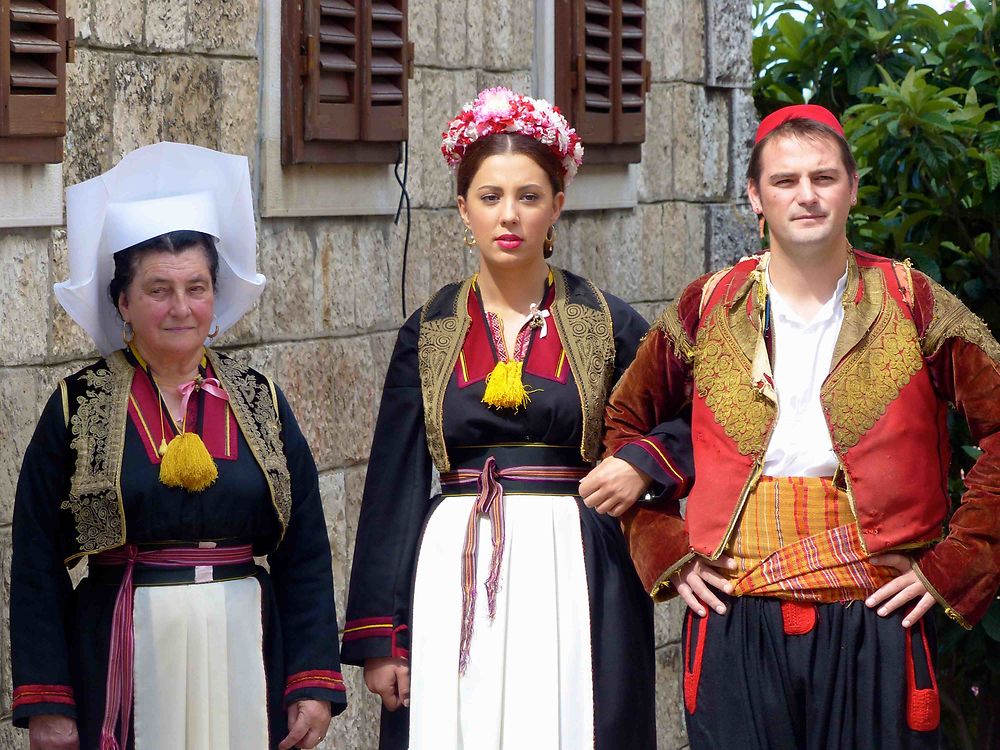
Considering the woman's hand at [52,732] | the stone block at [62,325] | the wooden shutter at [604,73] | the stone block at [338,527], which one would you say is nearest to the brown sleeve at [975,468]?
the woman's hand at [52,732]

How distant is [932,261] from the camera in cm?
637

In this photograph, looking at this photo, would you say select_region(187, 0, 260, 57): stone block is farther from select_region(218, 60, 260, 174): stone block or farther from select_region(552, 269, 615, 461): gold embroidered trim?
select_region(552, 269, 615, 461): gold embroidered trim

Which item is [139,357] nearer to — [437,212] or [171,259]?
[171,259]

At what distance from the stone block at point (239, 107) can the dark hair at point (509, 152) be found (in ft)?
3.14

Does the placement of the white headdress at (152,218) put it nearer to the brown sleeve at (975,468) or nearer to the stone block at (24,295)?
the stone block at (24,295)

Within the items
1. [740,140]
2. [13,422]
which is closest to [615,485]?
[13,422]

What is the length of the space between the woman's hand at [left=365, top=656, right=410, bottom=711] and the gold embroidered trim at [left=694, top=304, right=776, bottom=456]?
3.08 ft

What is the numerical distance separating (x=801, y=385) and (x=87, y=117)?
1.85 meters

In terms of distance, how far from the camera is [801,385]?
363 cm

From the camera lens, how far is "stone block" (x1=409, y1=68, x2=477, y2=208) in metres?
5.64

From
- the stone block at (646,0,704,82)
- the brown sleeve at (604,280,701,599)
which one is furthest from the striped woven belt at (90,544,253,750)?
→ the stone block at (646,0,704,82)

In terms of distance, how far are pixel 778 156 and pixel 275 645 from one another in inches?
56.1

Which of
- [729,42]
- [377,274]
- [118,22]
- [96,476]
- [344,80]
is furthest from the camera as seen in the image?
[729,42]

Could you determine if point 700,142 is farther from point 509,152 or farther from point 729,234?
point 509,152
